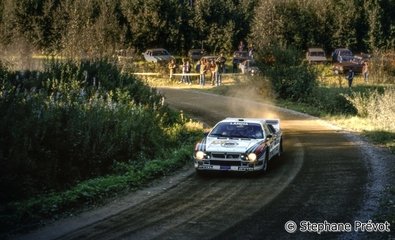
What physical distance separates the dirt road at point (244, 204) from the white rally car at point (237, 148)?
0.33 m

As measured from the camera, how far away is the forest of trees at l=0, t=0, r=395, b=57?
160 ft

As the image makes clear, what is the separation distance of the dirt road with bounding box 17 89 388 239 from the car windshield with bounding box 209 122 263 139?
3.48ft

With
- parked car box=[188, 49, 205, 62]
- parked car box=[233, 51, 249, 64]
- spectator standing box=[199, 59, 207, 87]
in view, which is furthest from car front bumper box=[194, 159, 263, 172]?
parked car box=[188, 49, 205, 62]

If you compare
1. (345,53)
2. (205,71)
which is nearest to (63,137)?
(205,71)

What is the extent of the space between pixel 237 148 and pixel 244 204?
10.2ft

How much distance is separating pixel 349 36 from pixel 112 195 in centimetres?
4590

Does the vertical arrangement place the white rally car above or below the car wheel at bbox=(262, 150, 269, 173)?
above

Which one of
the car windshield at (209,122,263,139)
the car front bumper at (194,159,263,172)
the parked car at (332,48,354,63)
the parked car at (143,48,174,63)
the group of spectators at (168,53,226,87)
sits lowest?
the car front bumper at (194,159,263,172)

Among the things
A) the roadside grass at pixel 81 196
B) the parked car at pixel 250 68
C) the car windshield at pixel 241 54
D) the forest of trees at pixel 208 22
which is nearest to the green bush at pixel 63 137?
the roadside grass at pixel 81 196

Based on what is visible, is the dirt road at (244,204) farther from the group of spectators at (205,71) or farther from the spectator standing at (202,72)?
the spectator standing at (202,72)

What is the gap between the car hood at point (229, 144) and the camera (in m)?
13.7

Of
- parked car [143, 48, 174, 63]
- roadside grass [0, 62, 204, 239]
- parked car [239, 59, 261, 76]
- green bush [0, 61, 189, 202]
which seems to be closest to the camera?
roadside grass [0, 62, 204, 239]

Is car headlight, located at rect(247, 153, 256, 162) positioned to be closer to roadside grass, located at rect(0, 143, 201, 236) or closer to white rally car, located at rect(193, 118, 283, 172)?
white rally car, located at rect(193, 118, 283, 172)

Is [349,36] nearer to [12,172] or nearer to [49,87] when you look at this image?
[49,87]
